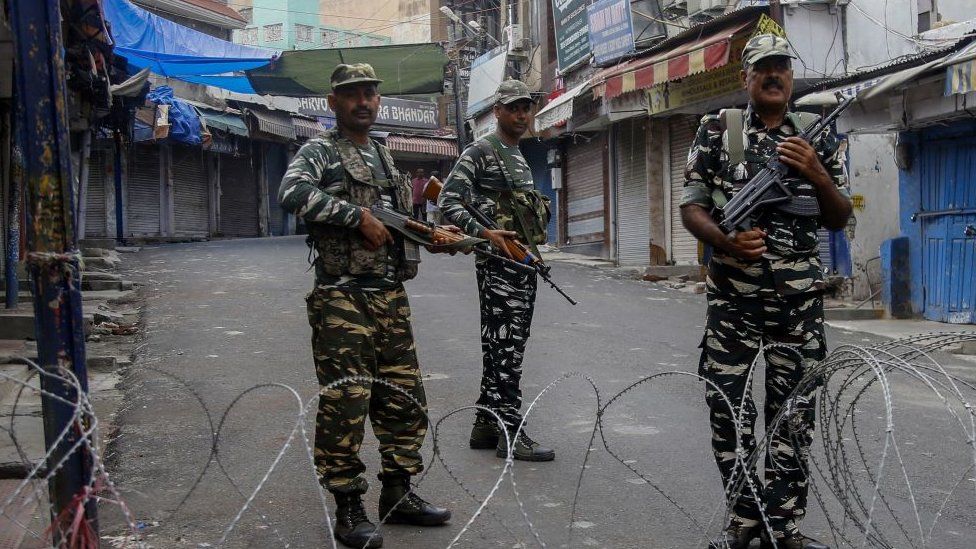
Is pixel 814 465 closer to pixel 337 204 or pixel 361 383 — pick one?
pixel 361 383

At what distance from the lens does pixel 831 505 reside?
4.04 metres

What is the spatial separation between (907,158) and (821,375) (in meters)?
9.61

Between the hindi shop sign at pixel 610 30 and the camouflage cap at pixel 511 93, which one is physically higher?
the hindi shop sign at pixel 610 30

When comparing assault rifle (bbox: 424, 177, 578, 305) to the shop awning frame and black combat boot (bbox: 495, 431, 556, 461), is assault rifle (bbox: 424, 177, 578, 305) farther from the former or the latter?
the shop awning frame

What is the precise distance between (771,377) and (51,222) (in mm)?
2417

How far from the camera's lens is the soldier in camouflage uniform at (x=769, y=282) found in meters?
3.26

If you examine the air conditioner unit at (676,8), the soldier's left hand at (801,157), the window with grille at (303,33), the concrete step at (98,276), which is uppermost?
the window with grille at (303,33)

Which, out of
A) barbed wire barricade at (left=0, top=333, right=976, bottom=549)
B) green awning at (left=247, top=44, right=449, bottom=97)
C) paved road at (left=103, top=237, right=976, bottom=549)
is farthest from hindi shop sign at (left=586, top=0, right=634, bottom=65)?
barbed wire barricade at (left=0, top=333, right=976, bottom=549)

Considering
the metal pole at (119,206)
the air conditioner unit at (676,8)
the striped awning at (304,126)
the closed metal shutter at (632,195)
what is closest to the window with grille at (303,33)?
the striped awning at (304,126)

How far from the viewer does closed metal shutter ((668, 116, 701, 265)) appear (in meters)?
16.6

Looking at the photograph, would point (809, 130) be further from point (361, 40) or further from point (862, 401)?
point (361, 40)

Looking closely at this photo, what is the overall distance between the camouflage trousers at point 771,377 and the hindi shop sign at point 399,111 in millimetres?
23720

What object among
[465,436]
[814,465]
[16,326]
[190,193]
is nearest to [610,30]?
[16,326]

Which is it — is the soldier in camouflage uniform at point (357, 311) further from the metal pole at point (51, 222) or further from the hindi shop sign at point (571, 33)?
the hindi shop sign at point (571, 33)
